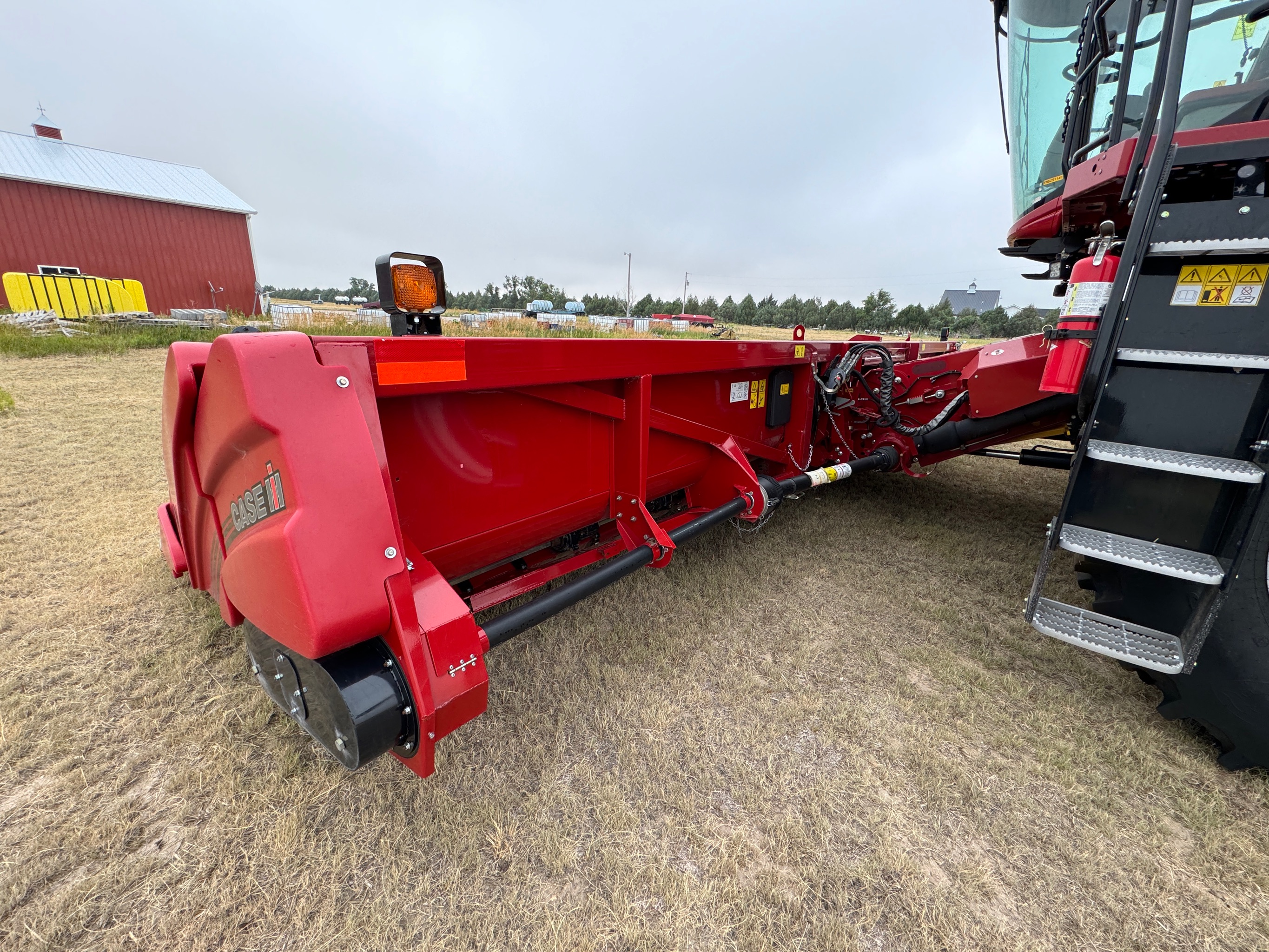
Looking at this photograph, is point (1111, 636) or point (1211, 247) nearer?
point (1211, 247)

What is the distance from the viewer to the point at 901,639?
236 cm

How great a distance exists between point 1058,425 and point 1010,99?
2.21 meters

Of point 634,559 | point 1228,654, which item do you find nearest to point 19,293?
point 634,559

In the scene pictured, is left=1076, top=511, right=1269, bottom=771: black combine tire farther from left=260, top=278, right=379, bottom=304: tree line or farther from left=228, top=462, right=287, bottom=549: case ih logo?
left=260, top=278, right=379, bottom=304: tree line

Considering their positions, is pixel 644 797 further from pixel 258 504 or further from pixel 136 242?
pixel 136 242

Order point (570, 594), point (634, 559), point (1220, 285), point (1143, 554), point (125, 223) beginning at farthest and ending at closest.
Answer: point (125, 223), point (634, 559), point (570, 594), point (1143, 554), point (1220, 285)

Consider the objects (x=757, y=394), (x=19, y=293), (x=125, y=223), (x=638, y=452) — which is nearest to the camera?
(x=638, y=452)

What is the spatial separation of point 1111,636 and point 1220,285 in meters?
1.02

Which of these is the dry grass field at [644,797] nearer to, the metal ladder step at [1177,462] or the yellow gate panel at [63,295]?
the metal ladder step at [1177,462]

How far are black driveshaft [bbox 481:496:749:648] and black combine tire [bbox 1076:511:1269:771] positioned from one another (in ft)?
4.61

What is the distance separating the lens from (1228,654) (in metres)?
1.51

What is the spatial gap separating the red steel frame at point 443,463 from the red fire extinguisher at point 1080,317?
65 centimetres

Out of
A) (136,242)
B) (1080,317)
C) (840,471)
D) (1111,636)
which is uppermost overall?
(136,242)

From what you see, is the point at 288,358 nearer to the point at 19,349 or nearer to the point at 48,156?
the point at 19,349
